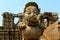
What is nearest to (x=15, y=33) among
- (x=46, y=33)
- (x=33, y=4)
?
(x=46, y=33)

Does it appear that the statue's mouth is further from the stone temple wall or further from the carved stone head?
the stone temple wall

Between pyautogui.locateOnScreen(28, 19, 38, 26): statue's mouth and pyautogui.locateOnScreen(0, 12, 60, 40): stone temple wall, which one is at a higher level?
pyautogui.locateOnScreen(28, 19, 38, 26): statue's mouth

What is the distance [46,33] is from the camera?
6980mm

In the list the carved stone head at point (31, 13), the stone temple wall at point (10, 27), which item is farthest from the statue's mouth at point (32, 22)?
the stone temple wall at point (10, 27)

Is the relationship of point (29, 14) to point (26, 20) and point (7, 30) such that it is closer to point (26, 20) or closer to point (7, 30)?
point (26, 20)

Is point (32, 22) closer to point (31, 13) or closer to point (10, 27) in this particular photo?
point (31, 13)

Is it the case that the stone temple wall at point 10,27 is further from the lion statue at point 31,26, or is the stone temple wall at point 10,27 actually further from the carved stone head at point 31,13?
the lion statue at point 31,26

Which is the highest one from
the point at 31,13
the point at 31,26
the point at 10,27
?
the point at 31,13

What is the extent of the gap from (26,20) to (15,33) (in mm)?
24977

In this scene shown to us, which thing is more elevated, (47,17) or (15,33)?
(47,17)

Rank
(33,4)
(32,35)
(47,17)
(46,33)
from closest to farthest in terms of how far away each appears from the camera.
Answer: (32,35), (33,4), (46,33), (47,17)

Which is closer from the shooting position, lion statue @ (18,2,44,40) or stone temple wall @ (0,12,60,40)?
lion statue @ (18,2,44,40)

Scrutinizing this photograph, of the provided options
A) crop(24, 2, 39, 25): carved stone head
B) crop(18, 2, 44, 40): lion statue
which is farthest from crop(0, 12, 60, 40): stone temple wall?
crop(18, 2, 44, 40): lion statue

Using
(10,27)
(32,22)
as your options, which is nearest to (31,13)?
(32,22)
